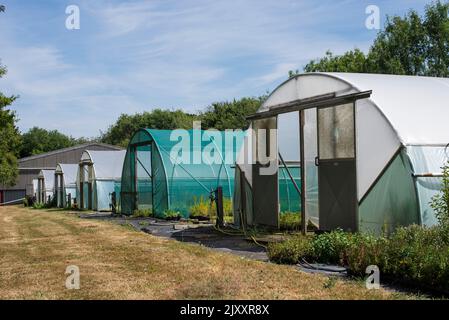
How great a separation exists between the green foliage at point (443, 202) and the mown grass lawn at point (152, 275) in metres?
2.62

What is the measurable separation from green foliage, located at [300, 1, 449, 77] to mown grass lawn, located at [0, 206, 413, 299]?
1940 centimetres

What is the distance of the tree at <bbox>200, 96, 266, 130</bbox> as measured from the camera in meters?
48.2

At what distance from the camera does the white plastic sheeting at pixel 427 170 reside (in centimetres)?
1015

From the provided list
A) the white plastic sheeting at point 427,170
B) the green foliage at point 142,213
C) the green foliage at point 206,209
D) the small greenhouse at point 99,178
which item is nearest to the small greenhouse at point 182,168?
the green foliage at point 142,213

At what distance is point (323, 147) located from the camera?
12156 millimetres

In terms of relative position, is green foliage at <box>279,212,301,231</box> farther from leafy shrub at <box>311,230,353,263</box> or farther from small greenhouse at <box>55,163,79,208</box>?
small greenhouse at <box>55,163,79,208</box>

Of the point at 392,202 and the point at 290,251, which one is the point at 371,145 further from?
the point at 290,251

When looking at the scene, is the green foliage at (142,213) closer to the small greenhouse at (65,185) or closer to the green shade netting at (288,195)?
the green shade netting at (288,195)

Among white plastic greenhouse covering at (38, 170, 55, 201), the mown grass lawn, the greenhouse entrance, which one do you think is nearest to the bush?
the mown grass lawn

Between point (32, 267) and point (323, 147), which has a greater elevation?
point (323, 147)
